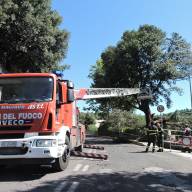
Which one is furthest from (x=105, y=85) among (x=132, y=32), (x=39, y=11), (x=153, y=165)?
(x=153, y=165)

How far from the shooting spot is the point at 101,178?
40.1 ft

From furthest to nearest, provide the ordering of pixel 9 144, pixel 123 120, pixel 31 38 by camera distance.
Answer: pixel 123 120 → pixel 31 38 → pixel 9 144

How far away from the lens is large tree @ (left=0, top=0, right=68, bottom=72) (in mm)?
28234

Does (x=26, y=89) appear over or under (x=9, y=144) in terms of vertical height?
over

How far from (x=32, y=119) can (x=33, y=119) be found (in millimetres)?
26

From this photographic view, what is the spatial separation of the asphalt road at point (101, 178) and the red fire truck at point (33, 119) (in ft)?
1.86

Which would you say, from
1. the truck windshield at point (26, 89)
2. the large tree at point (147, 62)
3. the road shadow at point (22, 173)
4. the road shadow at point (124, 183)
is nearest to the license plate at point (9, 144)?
the road shadow at point (22, 173)

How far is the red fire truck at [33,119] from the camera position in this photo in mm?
12219

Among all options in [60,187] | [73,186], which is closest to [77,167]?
[73,186]

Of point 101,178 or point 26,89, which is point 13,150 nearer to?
point 26,89

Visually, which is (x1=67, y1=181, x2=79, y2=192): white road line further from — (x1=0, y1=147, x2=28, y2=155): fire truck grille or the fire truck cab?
(x1=0, y1=147, x2=28, y2=155): fire truck grille

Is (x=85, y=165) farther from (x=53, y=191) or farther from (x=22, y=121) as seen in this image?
(x=53, y=191)

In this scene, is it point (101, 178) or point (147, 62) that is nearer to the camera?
point (101, 178)

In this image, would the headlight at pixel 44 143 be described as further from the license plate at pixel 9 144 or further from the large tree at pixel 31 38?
the large tree at pixel 31 38
